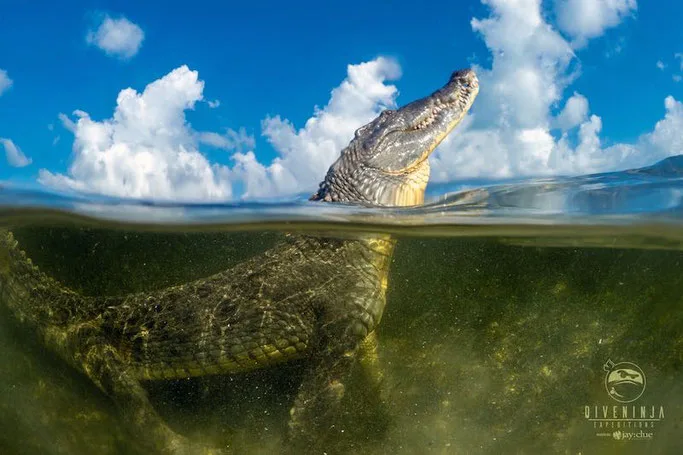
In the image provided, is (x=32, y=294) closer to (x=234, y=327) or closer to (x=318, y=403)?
(x=234, y=327)

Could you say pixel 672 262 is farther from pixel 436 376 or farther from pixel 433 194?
pixel 436 376

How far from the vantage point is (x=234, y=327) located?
5.62 m

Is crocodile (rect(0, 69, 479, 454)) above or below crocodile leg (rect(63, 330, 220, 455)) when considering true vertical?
above

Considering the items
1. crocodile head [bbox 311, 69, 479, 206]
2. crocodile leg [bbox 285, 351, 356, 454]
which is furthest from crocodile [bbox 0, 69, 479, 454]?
crocodile head [bbox 311, 69, 479, 206]

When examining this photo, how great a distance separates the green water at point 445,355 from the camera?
629cm

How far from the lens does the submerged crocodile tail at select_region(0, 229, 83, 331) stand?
251 inches

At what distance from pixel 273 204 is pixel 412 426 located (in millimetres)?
3469

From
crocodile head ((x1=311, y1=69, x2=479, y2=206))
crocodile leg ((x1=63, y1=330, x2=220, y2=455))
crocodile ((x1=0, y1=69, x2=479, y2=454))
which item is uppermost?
crocodile head ((x1=311, y1=69, x2=479, y2=206))

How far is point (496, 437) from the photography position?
677 centimetres

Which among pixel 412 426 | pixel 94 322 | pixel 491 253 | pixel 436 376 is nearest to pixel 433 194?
pixel 491 253

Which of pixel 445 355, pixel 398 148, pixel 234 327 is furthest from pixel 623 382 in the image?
pixel 234 327

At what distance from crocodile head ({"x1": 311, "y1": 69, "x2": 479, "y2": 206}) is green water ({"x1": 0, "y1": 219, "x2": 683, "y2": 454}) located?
1.18 meters

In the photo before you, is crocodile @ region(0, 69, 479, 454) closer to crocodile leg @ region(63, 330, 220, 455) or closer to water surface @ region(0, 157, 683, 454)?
crocodile leg @ region(63, 330, 220, 455)

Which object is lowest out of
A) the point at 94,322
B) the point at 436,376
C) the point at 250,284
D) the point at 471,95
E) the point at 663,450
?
the point at 663,450
